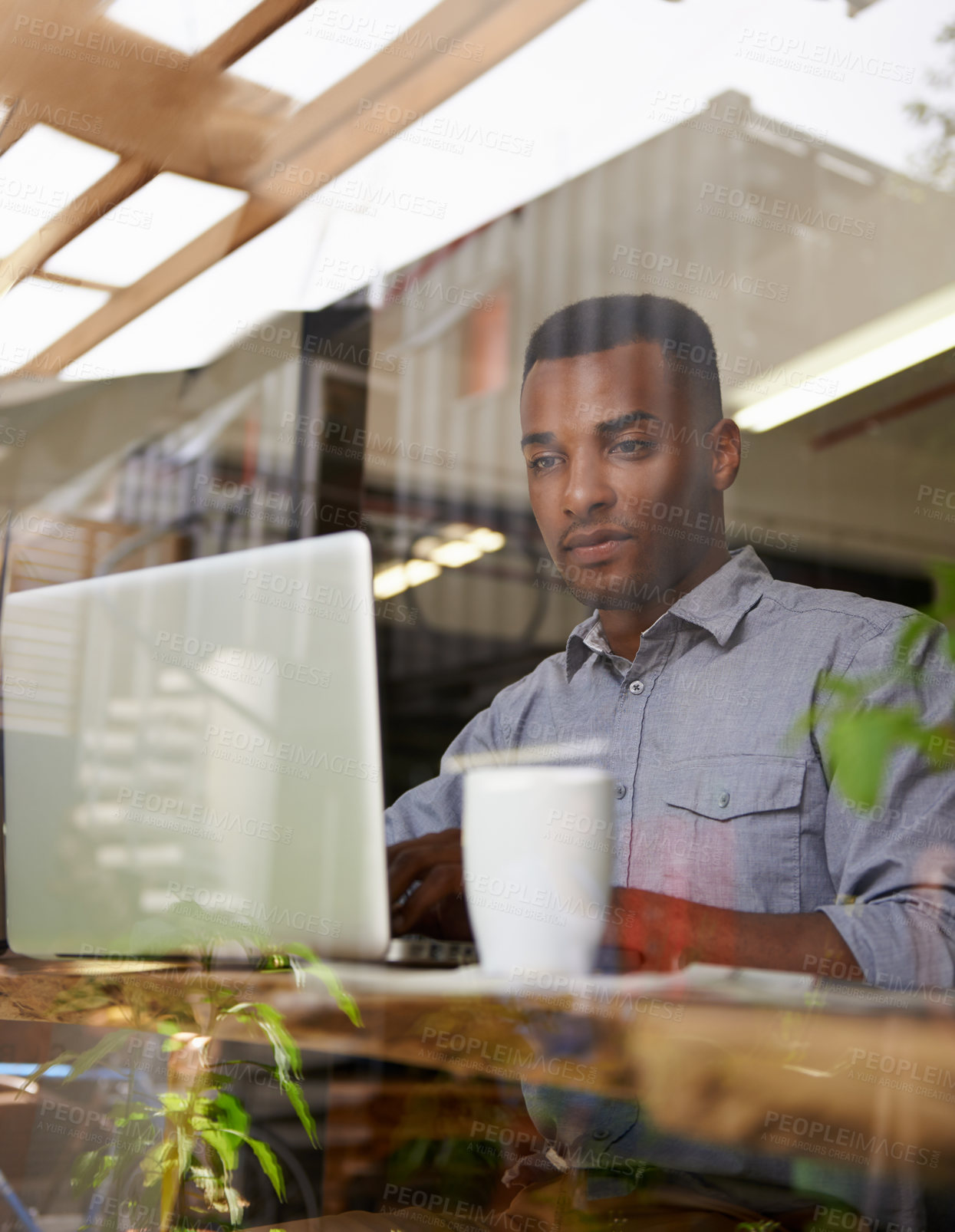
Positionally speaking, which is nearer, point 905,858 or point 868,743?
point 868,743

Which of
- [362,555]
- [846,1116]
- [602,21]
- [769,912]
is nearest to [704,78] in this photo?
[602,21]

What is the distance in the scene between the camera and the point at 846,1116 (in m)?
1.11

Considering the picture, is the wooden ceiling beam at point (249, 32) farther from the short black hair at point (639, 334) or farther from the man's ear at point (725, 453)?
the man's ear at point (725, 453)

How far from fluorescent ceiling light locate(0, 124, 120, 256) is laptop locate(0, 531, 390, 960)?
931mm

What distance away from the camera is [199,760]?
→ 2102 mm

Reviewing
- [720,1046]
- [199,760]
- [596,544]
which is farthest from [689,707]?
[199,760]

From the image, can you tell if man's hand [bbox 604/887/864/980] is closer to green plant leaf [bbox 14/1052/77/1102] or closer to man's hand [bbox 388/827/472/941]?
man's hand [bbox 388/827/472/941]

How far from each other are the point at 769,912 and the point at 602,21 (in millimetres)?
1534

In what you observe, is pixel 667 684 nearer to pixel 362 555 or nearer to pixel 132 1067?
pixel 362 555

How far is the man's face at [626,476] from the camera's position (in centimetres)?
141

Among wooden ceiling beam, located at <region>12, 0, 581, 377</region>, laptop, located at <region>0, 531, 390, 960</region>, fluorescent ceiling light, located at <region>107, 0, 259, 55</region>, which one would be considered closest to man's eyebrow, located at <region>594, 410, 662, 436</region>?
laptop, located at <region>0, 531, 390, 960</region>

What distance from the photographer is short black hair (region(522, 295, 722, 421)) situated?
1.46 metres

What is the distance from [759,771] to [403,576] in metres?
1.09

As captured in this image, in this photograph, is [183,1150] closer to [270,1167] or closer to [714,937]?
[270,1167]
